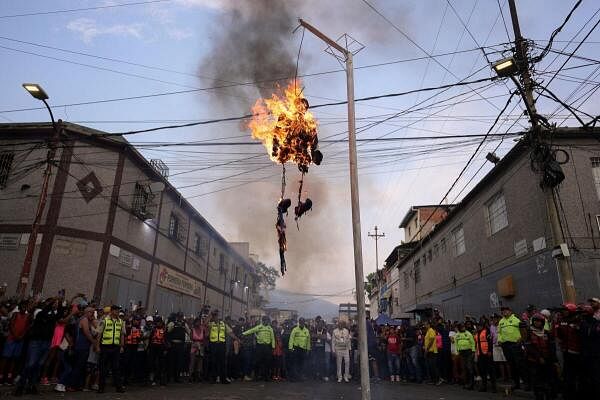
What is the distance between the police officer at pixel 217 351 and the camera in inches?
492

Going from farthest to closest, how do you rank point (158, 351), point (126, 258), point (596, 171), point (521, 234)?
point (126, 258), point (521, 234), point (596, 171), point (158, 351)

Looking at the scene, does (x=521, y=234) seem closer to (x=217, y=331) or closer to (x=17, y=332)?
(x=217, y=331)

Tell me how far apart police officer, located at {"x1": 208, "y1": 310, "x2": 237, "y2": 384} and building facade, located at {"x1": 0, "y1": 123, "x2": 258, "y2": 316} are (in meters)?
5.84

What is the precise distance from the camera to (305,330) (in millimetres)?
14312

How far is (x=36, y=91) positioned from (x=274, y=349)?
10976 mm

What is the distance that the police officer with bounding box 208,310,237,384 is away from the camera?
12508mm

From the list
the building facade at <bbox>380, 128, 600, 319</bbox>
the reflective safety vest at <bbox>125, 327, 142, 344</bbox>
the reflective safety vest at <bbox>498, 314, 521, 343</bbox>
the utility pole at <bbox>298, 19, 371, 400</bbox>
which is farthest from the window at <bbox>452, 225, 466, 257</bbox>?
the utility pole at <bbox>298, 19, 371, 400</bbox>

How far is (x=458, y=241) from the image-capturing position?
22562 mm

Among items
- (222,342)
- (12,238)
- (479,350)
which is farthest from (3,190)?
(479,350)

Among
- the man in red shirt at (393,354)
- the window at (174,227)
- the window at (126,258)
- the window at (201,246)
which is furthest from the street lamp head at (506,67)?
the window at (201,246)

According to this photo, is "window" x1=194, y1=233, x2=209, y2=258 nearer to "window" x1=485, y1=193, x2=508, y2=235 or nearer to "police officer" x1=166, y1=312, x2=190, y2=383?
"police officer" x1=166, y1=312, x2=190, y2=383

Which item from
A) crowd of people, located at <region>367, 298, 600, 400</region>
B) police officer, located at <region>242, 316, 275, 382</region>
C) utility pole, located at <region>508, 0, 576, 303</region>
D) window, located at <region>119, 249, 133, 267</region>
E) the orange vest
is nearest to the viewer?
crowd of people, located at <region>367, 298, 600, 400</region>

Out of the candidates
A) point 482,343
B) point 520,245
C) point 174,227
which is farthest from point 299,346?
point 174,227

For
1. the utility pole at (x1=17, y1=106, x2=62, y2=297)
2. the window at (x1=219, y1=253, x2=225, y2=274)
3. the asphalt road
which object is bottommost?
the asphalt road
